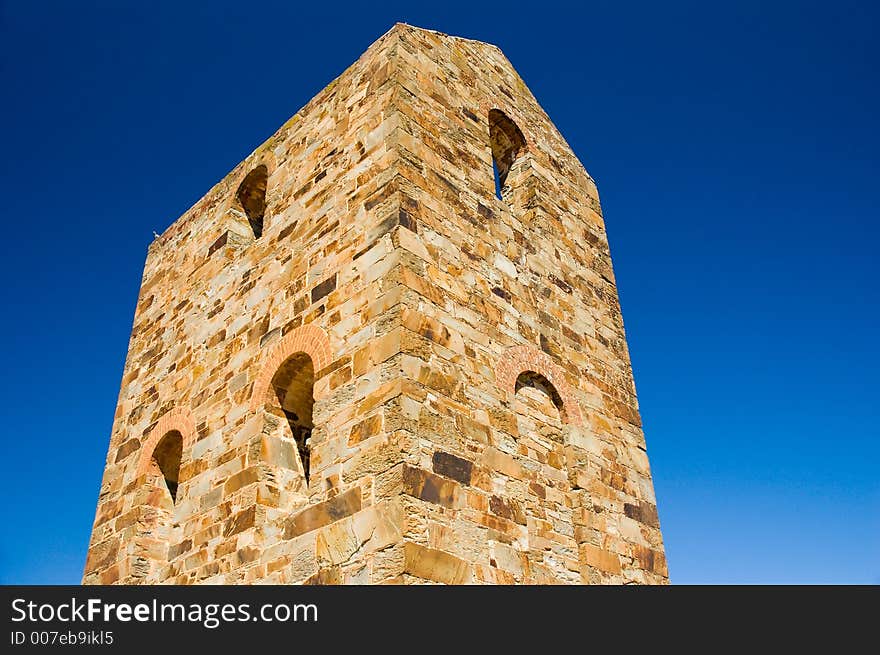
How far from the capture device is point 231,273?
848cm

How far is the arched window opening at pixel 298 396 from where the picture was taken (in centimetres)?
698

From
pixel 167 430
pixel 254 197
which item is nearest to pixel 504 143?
pixel 254 197

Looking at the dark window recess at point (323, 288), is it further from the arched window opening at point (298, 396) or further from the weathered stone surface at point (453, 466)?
the weathered stone surface at point (453, 466)

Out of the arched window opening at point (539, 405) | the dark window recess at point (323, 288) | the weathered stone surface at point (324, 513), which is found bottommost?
the weathered stone surface at point (324, 513)

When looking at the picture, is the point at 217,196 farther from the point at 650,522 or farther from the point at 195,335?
the point at 650,522

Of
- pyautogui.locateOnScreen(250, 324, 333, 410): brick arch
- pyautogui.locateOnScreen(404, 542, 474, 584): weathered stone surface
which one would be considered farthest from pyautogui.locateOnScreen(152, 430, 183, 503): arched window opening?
pyautogui.locateOnScreen(404, 542, 474, 584): weathered stone surface

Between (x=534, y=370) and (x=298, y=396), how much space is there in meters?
2.27

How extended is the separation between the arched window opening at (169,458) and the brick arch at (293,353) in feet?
6.00

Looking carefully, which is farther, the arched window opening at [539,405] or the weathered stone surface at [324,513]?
the arched window opening at [539,405]

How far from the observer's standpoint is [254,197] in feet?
31.5

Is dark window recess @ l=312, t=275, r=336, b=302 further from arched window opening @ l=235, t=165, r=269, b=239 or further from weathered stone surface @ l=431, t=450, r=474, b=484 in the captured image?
arched window opening @ l=235, t=165, r=269, b=239

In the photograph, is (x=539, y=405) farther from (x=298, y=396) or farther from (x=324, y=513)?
(x=324, y=513)

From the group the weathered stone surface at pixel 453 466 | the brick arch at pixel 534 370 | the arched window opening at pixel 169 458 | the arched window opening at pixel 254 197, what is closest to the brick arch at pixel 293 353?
the weathered stone surface at pixel 453 466

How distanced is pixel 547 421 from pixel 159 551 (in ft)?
14.0
